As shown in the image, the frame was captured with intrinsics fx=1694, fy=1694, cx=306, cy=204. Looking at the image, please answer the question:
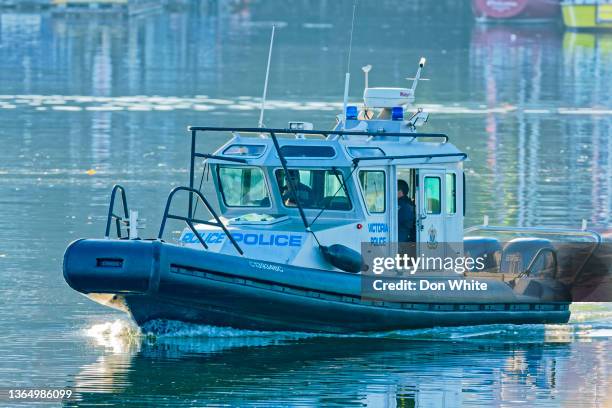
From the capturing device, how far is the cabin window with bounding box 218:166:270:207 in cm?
2300

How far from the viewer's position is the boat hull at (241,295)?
20.8 meters

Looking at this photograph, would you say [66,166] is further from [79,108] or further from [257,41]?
[257,41]

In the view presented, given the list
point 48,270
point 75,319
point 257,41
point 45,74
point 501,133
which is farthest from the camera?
point 257,41

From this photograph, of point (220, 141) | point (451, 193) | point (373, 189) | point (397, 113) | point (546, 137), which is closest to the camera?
point (373, 189)

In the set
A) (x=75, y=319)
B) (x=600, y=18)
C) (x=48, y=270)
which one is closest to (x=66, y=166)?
(x=48, y=270)

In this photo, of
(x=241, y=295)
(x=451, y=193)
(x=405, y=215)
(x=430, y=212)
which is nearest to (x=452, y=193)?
(x=451, y=193)

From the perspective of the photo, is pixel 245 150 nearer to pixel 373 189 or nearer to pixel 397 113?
pixel 373 189

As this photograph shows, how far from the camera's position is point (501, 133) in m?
52.7

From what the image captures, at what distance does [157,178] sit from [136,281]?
18740mm

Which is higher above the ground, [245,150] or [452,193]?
[245,150]

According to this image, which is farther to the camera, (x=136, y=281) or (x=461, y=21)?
(x=461, y=21)

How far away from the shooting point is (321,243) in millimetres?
22406

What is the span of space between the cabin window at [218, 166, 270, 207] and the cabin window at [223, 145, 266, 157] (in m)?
0.21

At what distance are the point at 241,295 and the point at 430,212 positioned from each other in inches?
126
